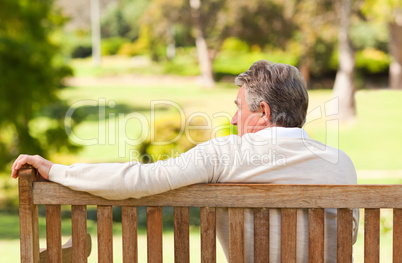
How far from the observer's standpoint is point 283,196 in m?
1.59

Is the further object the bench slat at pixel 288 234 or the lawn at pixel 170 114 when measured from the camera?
the lawn at pixel 170 114

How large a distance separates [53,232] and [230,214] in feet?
1.95

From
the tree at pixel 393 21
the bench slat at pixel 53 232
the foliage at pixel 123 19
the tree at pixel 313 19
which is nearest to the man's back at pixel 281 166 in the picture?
the bench slat at pixel 53 232

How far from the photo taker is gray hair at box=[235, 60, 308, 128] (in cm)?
168

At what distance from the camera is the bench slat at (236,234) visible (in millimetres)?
1628

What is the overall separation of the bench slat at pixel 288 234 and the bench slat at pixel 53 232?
74 cm

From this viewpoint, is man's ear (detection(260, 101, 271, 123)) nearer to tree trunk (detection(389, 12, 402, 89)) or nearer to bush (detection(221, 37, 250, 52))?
tree trunk (detection(389, 12, 402, 89))

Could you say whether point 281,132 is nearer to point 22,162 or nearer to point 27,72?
point 22,162

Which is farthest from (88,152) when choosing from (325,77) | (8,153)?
(325,77)

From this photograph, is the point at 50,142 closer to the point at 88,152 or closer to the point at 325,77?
the point at 88,152

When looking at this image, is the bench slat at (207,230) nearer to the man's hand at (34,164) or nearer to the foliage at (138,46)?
the man's hand at (34,164)

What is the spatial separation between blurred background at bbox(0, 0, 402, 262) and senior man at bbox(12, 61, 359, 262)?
3.27 meters

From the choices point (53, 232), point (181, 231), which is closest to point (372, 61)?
point (181, 231)

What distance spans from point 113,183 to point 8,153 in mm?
7927
